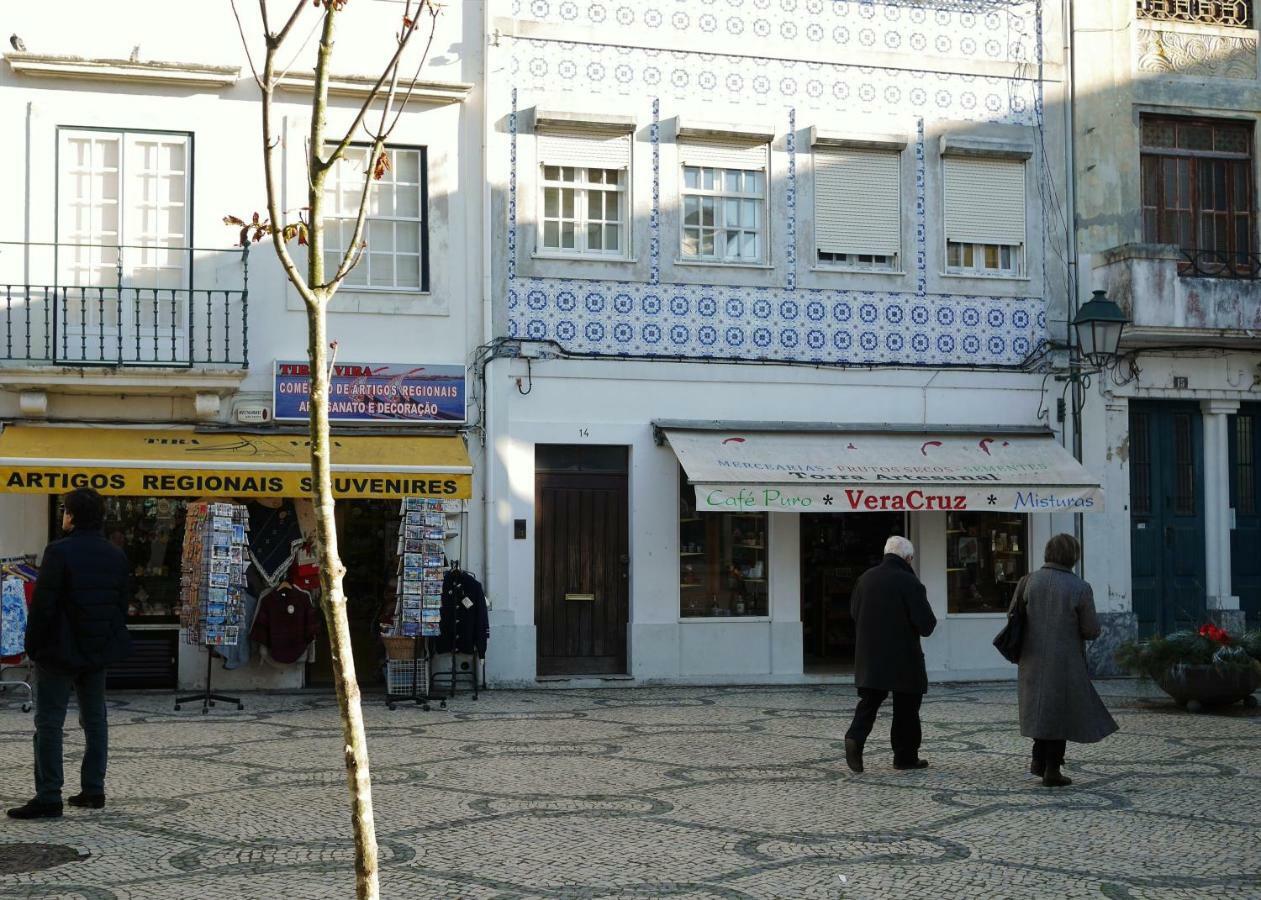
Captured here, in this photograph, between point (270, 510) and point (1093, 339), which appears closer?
point (270, 510)

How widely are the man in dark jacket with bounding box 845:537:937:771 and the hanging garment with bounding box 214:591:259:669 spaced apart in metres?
6.33

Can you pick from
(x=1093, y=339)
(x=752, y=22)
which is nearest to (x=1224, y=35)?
(x=1093, y=339)

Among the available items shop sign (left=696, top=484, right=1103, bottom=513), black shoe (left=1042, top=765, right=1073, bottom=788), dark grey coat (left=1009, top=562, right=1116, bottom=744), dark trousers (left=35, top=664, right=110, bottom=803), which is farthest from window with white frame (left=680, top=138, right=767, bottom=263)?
dark trousers (left=35, top=664, right=110, bottom=803)

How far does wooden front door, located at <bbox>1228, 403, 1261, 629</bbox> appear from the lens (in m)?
17.8

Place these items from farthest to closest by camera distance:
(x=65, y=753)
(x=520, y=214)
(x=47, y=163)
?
1. (x=520, y=214)
2. (x=47, y=163)
3. (x=65, y=753)

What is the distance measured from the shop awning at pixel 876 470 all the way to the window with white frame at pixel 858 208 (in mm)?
1880

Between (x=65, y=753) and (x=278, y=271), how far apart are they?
19.9 feet

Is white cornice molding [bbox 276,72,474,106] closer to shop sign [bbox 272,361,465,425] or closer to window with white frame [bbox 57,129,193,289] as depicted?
window with white frame [bbox 57,129,193,289]

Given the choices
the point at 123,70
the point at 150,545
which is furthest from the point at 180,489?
the point at 123,70

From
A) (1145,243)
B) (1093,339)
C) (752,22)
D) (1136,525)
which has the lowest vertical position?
(1136,525)

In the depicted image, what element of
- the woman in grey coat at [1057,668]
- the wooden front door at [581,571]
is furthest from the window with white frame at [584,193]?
the woman in grey coat at [1057,668]

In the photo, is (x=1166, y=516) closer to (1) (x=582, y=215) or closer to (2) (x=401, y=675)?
(1) (x=582, y=215)

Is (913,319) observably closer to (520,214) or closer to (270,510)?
(520,214)

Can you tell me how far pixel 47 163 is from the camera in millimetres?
14844
